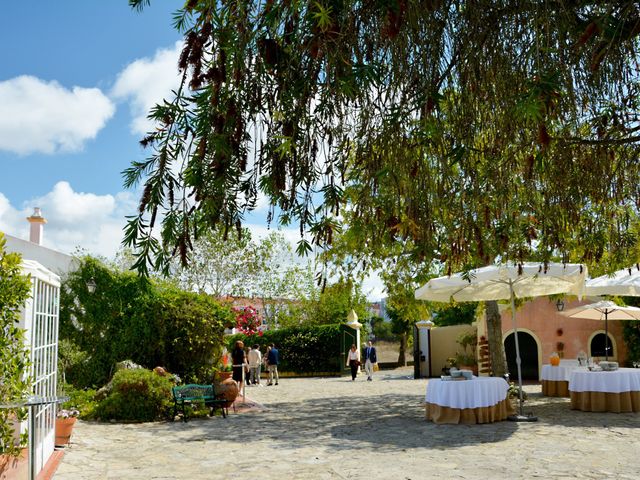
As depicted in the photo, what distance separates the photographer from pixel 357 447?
880cm

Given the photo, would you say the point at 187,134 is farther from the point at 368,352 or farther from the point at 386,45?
the point at 368,352

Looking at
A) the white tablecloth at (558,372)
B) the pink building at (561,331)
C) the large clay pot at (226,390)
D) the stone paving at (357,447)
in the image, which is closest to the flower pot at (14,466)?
the stone paving at (357,447)

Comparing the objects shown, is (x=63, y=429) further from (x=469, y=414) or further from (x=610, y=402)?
(x=610, y=402)

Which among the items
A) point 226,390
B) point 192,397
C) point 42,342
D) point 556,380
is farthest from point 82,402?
point 556,380

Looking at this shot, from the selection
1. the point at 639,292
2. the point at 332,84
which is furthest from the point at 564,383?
the point at 332,84

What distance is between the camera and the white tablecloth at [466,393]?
10555 millimetres

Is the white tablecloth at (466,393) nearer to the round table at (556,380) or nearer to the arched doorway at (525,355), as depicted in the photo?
the round table at (556,380)

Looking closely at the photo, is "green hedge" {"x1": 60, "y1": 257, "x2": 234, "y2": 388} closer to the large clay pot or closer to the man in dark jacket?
the large clay pot

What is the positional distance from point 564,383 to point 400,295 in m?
4.42

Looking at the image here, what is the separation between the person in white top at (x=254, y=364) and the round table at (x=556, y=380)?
9601 mm

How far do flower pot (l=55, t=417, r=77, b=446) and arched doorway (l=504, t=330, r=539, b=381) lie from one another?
16413 millimetres

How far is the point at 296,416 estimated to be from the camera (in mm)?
12555

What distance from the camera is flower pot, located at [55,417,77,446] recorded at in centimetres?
871

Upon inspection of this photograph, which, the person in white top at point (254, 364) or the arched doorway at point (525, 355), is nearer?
the person in white top at point (254, 364)
